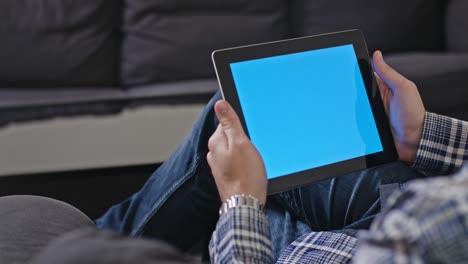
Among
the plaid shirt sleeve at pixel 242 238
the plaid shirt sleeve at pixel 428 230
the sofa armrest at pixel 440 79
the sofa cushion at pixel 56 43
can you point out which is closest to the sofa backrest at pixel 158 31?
the sofa cushion at pixel 56 43

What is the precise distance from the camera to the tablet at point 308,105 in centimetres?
83

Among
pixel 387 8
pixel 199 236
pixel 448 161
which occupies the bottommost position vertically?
pixel 199 236

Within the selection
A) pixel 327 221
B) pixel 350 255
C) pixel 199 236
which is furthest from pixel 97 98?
pixel 350 255

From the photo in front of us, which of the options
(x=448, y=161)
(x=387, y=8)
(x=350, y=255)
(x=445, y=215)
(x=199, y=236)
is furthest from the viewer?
(x=387, y=8)

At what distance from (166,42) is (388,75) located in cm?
105

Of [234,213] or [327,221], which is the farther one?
[327,221]

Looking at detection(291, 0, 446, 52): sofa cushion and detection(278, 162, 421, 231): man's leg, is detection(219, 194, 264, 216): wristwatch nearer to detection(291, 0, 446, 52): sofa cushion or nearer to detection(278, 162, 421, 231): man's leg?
detection(278, 162, 421, 231): man's leg

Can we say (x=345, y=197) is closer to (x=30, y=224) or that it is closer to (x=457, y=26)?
(x=30, y=224)

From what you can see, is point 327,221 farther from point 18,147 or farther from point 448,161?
point 18,147

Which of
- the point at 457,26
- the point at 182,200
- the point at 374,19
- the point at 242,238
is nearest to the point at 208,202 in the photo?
the point at 182,200

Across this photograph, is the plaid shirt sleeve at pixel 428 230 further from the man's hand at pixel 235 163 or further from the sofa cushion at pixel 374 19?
the sofa cushion at pixel 374 19

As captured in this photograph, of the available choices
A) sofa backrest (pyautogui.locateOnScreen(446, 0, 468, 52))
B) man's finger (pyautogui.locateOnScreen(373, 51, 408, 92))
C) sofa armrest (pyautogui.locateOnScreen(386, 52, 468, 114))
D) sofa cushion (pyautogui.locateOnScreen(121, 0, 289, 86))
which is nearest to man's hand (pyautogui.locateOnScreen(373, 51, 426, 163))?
man's finger (pyautogui.locateOnScreen(373, 51, 408, 92))

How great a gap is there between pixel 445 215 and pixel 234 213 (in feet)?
1.09

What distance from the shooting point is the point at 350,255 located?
0.81 meters
